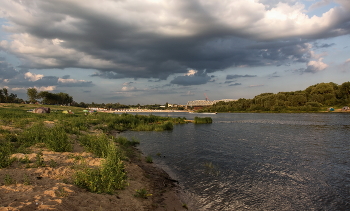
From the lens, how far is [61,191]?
8.30 metres

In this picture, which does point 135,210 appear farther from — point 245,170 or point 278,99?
point 278,99

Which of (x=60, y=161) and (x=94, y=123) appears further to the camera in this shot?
(x=94, y=123)

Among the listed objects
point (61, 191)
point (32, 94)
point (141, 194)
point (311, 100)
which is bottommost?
point (141, 194)

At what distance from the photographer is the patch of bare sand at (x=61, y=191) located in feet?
23.6

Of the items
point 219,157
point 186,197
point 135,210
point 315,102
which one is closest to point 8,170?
point 135,210

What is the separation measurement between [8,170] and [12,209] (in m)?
5.12

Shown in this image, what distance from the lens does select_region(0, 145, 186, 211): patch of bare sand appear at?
7.20m

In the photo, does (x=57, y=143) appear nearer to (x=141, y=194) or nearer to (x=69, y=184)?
(x=69, y=184)

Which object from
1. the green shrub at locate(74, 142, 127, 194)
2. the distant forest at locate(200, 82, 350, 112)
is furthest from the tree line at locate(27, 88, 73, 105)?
the distant forest at locate(200, 82, 350, 112)

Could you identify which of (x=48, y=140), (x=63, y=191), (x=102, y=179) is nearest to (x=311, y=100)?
(x=48, y=140)

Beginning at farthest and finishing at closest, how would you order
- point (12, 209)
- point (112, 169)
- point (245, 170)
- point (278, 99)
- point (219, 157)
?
point (278, 99)
point (219, 157)
point (245, 170)
point (112, 169)
point (12, 209)

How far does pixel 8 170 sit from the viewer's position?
33.1 feet

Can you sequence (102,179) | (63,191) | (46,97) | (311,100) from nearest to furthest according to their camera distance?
(63,191) < (102,179) < (46,97) < (311,100)

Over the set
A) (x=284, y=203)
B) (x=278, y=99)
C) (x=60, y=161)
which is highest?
(x=278, y=99)
